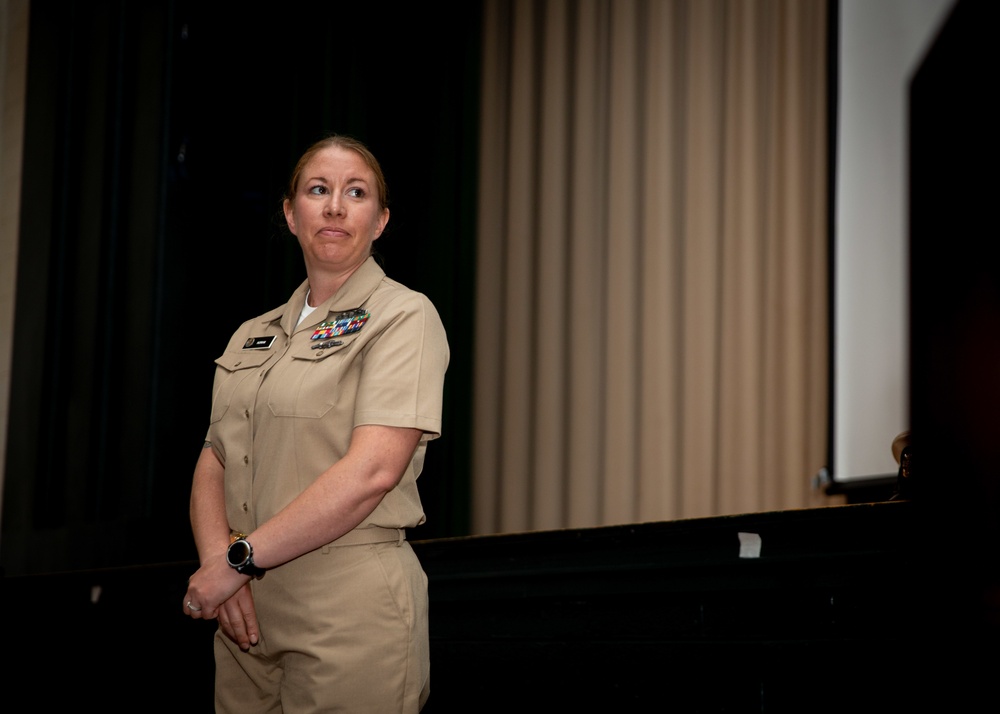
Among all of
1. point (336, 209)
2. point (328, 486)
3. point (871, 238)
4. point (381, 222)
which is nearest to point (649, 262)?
point (871, 238)

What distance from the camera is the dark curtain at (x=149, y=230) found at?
9.86 feet

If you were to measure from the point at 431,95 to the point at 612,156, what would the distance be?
700 millimetres

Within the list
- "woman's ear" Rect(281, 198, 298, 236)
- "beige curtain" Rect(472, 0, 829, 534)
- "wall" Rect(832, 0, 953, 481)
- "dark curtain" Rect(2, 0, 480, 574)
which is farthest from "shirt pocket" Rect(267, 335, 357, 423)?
"beige curtain" Rect(472, 0, 829, 534)

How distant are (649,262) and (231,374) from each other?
2177 mm

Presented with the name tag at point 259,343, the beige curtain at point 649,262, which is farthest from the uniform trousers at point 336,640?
the beige curtain at point 649,262

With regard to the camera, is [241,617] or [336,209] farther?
[336,209]

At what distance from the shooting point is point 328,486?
126 cm

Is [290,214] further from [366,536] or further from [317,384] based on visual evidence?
[366,536]

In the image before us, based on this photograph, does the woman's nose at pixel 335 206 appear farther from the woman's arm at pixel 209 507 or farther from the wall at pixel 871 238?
the wall at pixel 871 238

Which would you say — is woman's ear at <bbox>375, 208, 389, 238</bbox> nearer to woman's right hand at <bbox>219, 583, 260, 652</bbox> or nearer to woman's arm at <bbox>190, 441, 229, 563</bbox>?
woman's arm at <bbox>190, 441, 229, 563</bbox>

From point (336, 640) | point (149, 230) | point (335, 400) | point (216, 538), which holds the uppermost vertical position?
point (149, 230)

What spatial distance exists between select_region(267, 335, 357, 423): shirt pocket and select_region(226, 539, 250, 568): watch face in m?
0.18

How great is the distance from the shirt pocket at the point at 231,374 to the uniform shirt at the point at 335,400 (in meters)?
0.01

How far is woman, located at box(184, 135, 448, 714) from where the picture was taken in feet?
4.17
